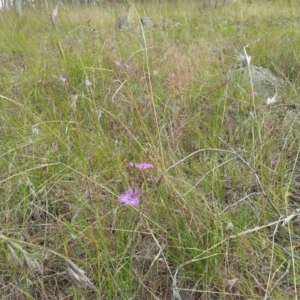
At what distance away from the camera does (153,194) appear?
1.11 meters

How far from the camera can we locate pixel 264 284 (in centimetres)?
89

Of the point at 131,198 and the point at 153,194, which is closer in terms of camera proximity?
the point at 131,198

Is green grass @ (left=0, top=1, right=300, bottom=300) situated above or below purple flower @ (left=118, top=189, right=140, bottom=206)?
below

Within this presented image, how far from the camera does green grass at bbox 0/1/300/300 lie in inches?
35.7

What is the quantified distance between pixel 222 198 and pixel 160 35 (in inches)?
95.4

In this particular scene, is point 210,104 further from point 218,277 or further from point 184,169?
point 218,277

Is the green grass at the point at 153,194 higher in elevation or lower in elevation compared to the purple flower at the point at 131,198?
lower

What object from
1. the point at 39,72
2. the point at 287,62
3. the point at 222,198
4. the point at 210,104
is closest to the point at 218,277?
the point at 222,198

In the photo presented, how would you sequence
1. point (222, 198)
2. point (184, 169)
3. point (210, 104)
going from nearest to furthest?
point (222, 198), point (184, 169), point (210, 104)

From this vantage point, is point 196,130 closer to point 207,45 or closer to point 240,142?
point 240,142

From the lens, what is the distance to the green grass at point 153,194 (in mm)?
906

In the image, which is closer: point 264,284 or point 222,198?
point 264,284

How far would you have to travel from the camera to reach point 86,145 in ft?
4.64


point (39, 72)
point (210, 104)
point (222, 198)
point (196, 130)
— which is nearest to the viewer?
point (222, 198)
